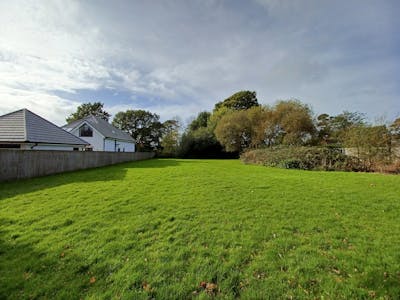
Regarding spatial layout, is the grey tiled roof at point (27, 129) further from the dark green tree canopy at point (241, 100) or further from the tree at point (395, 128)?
the dark green tree canopy at point (241, 100)

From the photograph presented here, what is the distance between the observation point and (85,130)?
24.3 meters

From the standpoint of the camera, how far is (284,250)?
2.81 metres

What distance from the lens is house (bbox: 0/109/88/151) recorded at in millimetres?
11234

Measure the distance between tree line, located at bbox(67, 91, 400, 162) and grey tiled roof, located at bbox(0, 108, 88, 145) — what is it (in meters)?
18.0

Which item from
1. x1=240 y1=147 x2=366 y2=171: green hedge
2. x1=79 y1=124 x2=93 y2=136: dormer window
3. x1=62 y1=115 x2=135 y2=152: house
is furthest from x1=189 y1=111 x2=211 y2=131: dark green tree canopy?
x1=240 y1=147 x2=366 y2=171: green hedge

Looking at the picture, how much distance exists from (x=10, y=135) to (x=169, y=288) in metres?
14.5

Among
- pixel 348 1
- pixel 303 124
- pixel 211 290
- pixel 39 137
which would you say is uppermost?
pixel 348 1

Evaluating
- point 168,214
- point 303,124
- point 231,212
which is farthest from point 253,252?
point 303,124

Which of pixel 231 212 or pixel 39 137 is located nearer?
pixel 231 212

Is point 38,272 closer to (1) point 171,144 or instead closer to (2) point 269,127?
(2) point 269,127

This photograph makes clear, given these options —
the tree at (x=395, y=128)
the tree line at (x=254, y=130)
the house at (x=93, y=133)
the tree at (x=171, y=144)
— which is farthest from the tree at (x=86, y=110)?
the tree at (x=395, y=128)

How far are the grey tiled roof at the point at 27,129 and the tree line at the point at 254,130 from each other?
1797 cm

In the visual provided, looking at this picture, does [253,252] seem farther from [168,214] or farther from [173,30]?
[173,30]

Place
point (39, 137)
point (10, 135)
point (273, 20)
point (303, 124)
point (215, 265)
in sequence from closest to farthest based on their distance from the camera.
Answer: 1. point (215, 265)
2. point (273, 20)
3. point (10, 135)
4. point (39, 137)
5. point (303, 124)
